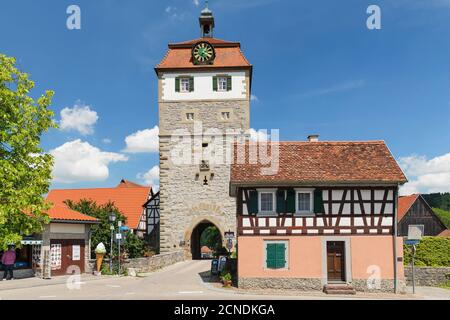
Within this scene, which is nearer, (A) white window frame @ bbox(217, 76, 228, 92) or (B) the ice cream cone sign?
(B) the ice cream cone sign

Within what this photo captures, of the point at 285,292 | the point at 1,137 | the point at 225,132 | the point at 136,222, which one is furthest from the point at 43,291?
the point at 136,222

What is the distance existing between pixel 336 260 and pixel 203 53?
75.0ft

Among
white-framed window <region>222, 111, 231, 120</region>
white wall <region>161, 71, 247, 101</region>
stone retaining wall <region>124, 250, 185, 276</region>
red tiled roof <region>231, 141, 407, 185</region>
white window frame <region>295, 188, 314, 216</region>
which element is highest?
white wall <region>161, 71, 247, 101</region>

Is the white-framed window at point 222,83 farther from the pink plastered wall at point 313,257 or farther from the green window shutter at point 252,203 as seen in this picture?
the pink plastered wall at point 313,257

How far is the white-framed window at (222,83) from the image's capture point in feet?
126

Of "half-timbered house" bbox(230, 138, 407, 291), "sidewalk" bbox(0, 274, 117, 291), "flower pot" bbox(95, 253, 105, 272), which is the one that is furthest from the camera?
"flower pot" bbox(95, 253, 105, 272)

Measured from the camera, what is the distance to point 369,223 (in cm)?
2062

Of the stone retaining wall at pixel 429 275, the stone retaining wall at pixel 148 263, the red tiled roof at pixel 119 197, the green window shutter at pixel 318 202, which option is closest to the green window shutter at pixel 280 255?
the green window shutter at pixel 318 202

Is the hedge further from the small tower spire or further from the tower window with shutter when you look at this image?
the small tower spire

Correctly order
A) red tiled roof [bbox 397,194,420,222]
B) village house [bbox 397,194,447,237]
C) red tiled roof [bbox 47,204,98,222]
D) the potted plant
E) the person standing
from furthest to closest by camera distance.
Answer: red tiled roof [bbox 397,194,420,222]
village house [bbox 397,194,447,237]
red tiled roof [bbox 47,204,98,222]
the person standing
the potted plant

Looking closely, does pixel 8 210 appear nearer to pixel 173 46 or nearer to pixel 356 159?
pixel 356 159

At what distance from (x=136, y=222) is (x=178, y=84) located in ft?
44.1

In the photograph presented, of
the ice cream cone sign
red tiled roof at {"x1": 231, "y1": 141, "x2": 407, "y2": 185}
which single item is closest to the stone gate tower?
the ice cream cone sign

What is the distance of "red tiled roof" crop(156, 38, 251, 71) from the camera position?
126 ft
